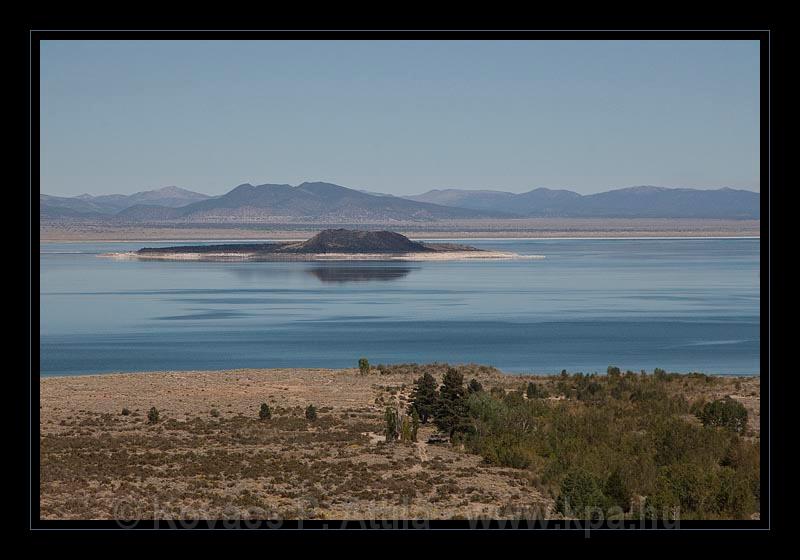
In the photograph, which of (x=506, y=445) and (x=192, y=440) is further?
(x=192, y=440)

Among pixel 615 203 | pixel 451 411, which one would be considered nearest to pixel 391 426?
Answer: pixel 451 411

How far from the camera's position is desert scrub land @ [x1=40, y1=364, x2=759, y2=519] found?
7.43 metres

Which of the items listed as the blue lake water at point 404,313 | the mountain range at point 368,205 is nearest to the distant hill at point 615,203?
the mountain range at point 368,205

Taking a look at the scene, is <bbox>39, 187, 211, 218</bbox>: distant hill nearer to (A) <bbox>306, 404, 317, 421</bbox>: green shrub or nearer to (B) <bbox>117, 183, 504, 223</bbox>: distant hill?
(B) <bbox>117, 183, 504, 223</bbox>: distant hill

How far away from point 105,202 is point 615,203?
4678 centimetres

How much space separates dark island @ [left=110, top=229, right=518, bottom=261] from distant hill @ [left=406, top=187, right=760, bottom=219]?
26230mm

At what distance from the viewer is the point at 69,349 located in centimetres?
3145

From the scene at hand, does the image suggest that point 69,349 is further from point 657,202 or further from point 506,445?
point 657,202

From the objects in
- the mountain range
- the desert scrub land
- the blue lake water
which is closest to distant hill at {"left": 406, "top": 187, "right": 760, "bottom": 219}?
the mountain range

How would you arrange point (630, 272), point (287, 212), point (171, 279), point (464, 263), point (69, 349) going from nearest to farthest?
point (69, 349)
point (171, 279)
point (630, 272)
point (464, 263)
point (287, 212)
